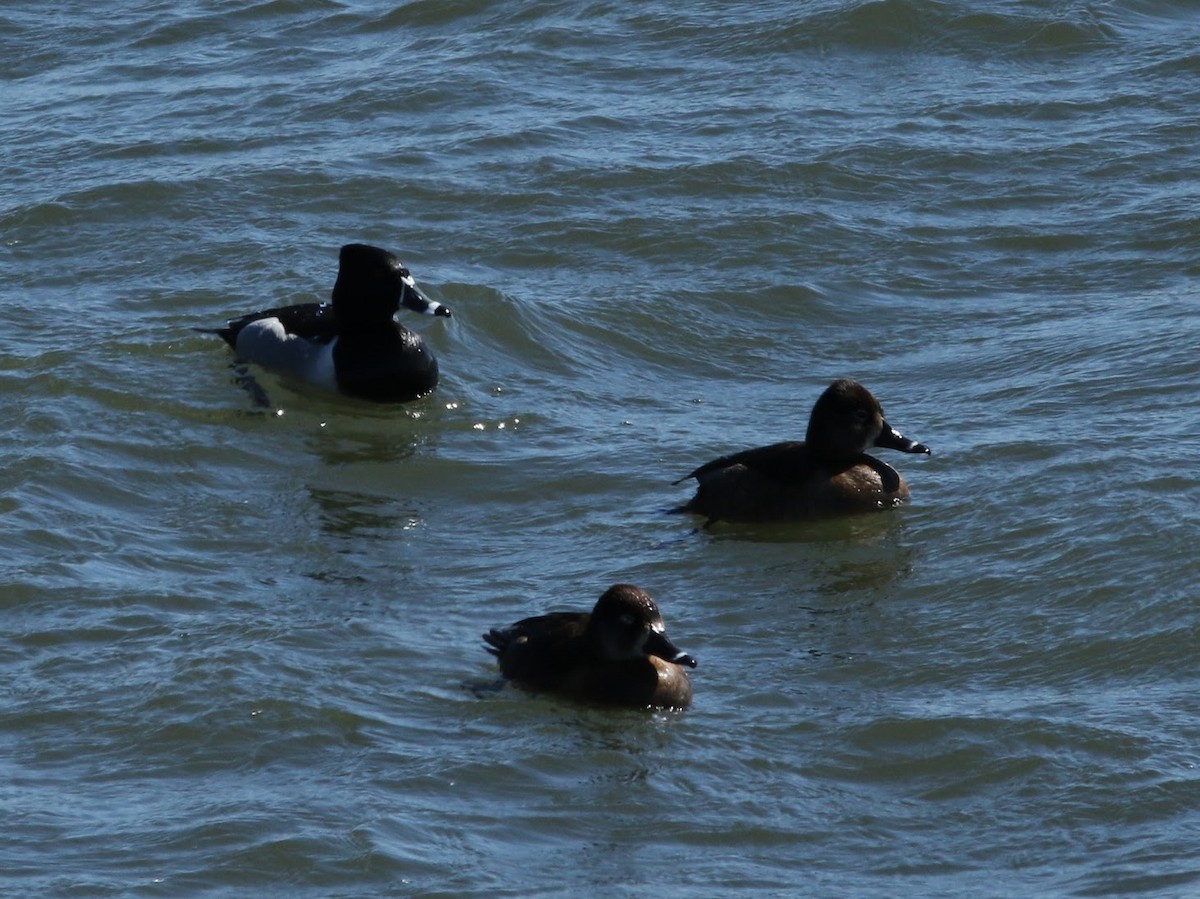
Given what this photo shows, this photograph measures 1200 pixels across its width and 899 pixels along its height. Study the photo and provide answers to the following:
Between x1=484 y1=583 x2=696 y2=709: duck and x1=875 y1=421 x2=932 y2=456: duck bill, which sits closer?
x1=484 y1=583 x2=696 y2=709: duck

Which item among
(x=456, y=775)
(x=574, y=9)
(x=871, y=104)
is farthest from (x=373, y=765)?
(x=574, y=9)

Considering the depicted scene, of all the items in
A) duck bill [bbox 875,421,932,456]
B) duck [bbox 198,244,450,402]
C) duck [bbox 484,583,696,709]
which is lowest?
duck [bbox 484,583,696,709]

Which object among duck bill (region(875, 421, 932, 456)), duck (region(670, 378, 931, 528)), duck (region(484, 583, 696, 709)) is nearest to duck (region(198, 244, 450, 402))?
duck (region(670, 378, 931, 528))

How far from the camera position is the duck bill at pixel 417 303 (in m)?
13.1

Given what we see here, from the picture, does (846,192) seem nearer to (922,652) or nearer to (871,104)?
(871,104)

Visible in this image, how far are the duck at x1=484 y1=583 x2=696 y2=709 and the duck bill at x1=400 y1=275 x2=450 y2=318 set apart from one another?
4.46m

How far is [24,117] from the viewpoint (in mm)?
17250

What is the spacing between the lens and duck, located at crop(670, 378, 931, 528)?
1075 cm

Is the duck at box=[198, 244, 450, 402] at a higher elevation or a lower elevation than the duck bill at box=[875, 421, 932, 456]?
higher

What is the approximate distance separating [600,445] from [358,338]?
192cm

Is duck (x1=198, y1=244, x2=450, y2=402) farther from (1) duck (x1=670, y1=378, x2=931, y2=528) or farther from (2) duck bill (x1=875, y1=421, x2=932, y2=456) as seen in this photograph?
(2) duck bill (x1=875, y1=421, x2=932, y2=456)

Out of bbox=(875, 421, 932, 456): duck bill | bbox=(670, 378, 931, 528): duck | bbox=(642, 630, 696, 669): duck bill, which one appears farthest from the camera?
bbox=(875, 421, 932, 456): duck bill

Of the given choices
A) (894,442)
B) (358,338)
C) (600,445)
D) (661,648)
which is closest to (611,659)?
(661,648)

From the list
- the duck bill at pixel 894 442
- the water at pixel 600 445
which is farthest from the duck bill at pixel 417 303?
the duck bill at pixel 894 442
